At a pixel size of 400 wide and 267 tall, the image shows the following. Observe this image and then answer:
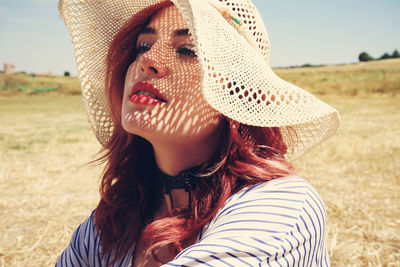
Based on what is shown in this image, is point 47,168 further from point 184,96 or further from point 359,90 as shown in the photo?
point 359,90

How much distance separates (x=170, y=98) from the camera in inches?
50.3

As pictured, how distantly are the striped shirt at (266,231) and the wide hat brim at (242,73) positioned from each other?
0.24 metres

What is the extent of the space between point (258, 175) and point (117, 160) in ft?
2.85

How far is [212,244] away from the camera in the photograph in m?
0.93

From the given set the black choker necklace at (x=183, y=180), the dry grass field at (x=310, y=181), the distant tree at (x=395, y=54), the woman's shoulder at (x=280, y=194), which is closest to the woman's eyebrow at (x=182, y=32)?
the black choker necklace at (x=183, y=180)

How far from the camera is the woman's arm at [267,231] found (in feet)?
2.98

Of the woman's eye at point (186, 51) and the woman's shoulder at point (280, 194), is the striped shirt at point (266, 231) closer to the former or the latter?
the woman's shoulder at point (280, 194)

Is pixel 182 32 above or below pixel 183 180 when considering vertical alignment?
above

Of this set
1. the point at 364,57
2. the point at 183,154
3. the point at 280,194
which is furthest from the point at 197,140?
the point at 364,57

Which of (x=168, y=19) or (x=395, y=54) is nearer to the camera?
(x=168, y=19)

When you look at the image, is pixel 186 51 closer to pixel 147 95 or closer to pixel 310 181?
pixel 147 95

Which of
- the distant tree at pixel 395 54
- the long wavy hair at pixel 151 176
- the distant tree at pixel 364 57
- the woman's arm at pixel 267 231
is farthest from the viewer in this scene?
the distant tree at pixel 364 57

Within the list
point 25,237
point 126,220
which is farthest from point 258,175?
point 25,237

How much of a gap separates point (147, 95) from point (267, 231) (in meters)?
0.69
